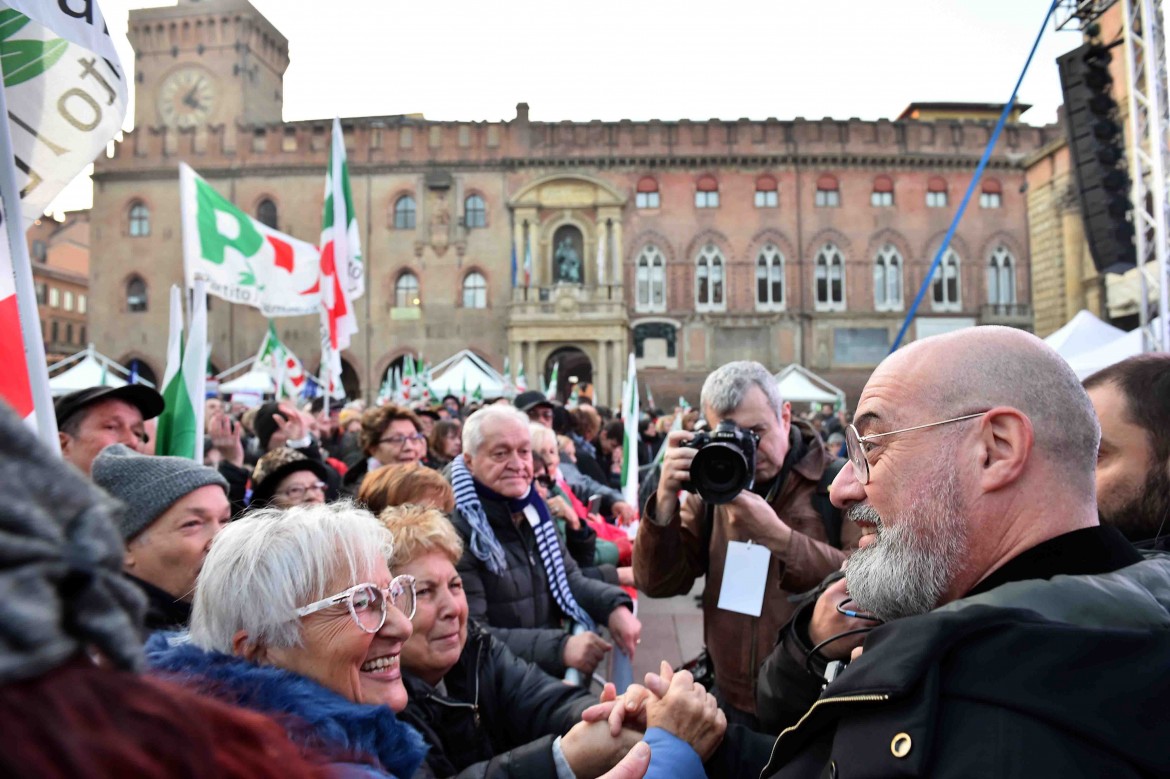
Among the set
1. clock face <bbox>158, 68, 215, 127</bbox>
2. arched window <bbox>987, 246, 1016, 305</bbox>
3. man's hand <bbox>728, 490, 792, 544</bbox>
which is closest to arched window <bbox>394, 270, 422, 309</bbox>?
clock face <bbox>158, 68, 215, 127</bbox>

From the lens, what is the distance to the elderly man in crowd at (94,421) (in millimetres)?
3535

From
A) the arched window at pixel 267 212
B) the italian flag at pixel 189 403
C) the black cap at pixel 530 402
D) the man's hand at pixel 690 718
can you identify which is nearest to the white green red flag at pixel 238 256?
the italian flag at pixel 189 403

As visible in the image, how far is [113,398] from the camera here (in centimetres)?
364

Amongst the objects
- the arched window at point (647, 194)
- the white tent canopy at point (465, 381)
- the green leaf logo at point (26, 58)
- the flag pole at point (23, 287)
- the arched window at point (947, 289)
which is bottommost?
the flag pole at point (23, 287)

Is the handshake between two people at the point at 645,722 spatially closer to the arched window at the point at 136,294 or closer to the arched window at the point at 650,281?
the arched window at the point at 650,281

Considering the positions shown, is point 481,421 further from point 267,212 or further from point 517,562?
point 267,212

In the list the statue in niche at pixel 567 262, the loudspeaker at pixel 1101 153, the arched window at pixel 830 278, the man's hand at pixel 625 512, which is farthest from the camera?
the arched window at pixel 830 278

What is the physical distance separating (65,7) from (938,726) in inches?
137

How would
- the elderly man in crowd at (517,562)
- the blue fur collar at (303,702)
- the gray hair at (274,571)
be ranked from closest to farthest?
the blue fur collar at (303,702) → the gray hair at (274,571) → the elderly man in crowd at (517,562)

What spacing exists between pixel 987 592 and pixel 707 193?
32.6 metres

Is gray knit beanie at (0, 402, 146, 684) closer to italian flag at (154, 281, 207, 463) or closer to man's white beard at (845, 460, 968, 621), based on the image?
man's white beard at (845, 460, 968, 621)

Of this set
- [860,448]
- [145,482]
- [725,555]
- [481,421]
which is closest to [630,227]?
[481,421]

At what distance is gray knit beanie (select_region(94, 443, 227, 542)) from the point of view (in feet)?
8.64

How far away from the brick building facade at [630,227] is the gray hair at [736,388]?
28158mm
